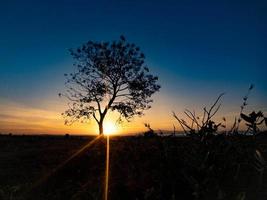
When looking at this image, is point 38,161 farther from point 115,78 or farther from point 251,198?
point 115,78

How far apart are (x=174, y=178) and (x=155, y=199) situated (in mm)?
370

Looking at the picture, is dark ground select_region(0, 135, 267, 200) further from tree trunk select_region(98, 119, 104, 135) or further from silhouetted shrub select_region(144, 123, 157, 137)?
tree trunk select_region(98, 119, 104, 135)

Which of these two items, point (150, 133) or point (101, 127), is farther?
point (101, 127)

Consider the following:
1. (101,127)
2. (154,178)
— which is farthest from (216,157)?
(101,127)

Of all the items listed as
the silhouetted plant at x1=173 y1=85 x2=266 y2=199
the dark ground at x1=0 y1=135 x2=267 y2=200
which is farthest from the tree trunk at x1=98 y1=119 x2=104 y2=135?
the silhouetted plant at x1=173 y1=85 x2=266 y2=199

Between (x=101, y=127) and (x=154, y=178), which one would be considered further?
(x=101, y=127)

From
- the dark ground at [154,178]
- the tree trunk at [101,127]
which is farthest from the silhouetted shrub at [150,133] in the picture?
the tree trunk at [101,127]

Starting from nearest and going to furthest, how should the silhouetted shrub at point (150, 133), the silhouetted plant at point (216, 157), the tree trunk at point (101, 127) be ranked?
the silhouetted plant at point (216, 157)
the silhouetted shrub at point (150, 133)
the tree trunk at point (101, 127)

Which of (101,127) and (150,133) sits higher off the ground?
(101,127)

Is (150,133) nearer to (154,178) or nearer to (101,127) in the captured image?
(154,178)

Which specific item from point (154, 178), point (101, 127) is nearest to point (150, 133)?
point (154, 178)

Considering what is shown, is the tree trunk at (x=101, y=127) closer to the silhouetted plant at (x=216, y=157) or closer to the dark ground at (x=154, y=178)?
the dark ground at (x=154, y=178)

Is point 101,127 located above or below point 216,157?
above

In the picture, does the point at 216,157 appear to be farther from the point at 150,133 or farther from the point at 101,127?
the point at 101,127
